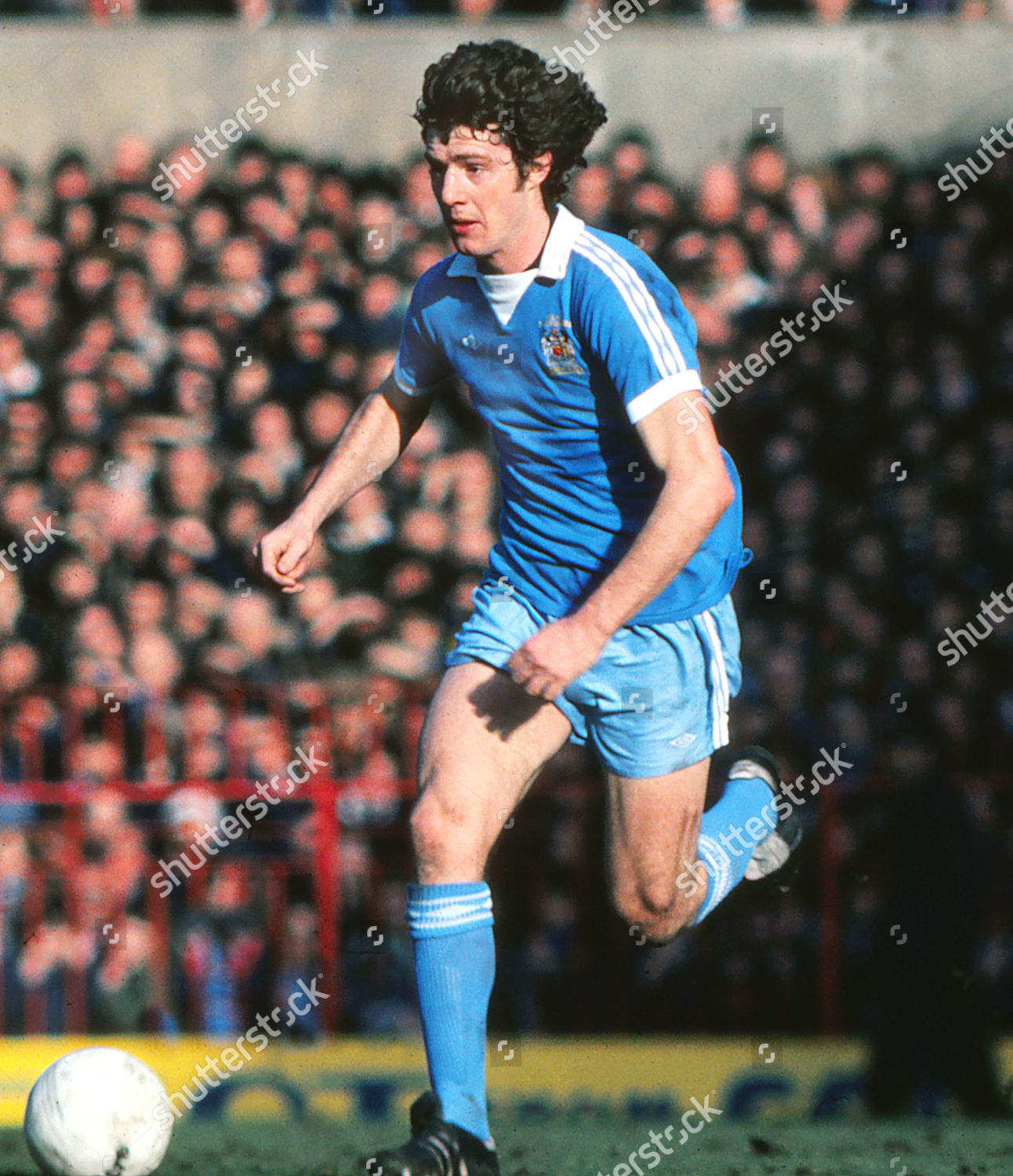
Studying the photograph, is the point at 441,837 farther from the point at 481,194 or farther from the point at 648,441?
the point at 481,194

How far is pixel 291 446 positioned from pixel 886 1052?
10.8 ft

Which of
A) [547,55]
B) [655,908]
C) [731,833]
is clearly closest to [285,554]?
[655,908]

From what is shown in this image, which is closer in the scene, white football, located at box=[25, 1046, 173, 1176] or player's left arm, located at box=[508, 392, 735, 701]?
player's left arm, located at box=[508, 392, 735, 701]

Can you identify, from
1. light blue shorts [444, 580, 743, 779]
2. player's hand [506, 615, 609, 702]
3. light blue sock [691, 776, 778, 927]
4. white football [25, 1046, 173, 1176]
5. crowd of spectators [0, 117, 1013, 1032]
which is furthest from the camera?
crowd of spectators [0, 117, 1013, 1032]

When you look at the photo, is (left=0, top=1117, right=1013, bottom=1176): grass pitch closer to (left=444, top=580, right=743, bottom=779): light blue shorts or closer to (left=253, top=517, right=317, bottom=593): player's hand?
(left=444, top=580, right=743, bottom=779): light blue shorts

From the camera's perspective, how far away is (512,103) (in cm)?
379

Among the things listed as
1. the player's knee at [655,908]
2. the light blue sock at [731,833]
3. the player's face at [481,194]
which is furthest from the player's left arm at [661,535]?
the light blue sock at [731,833]

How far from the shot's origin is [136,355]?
7.73m

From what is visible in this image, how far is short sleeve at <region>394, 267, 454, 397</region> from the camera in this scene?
4176mm

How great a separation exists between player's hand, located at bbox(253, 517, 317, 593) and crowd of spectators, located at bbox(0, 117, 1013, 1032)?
8.74 feet

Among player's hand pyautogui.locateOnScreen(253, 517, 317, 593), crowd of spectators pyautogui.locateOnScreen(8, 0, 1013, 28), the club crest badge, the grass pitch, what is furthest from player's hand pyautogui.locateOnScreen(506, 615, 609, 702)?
crowd of spectators pyautogui.locateOnScreen(8, 0, 1013, 28)

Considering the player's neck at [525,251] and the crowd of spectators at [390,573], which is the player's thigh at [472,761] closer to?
the player's neck at [525,251]

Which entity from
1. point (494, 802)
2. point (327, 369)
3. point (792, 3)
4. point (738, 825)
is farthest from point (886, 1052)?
point (792, 3)

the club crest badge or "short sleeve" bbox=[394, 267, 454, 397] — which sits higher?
"short sleeve" bbox=[394, 267, 454, 397]
